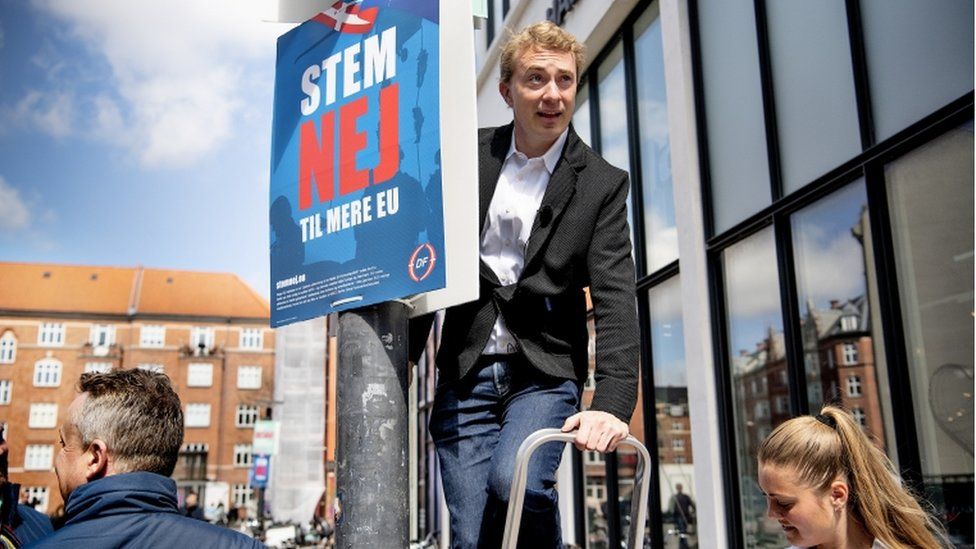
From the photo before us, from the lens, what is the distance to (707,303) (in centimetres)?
734

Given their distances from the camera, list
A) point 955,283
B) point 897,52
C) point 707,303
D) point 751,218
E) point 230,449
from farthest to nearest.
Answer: point 230,449
point 707,303
point 751,218
point 897,52
point 955,283

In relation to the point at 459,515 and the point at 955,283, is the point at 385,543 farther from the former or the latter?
the point at 955,283

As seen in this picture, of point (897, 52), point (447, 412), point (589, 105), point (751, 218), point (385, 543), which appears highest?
point (589, 105)

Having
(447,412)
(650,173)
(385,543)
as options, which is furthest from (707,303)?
(385,543)

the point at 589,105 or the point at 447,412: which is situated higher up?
the point at 589,105

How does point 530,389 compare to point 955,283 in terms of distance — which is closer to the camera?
point 530,389

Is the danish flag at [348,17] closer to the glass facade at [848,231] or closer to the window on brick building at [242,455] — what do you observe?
the glass facade at [848,231]

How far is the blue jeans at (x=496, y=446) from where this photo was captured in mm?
2279

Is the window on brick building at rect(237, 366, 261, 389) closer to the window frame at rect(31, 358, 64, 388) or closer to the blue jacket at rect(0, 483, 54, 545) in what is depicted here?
the window frame at rect(31, 358, 64, 388)

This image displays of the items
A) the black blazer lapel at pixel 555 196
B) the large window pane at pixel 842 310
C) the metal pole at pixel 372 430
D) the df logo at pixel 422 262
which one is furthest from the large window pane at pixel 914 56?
the metal pole at pixel 372 430

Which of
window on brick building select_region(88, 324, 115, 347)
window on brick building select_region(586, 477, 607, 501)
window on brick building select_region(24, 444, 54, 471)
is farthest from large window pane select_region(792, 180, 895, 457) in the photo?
window on brick building select_region(88, 324, 115, 347)

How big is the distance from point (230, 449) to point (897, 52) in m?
69.6

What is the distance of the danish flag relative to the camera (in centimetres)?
251

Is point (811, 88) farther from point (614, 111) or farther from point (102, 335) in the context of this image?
point (102, 335)
